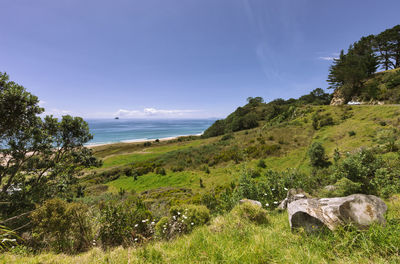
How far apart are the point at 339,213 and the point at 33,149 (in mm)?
12739

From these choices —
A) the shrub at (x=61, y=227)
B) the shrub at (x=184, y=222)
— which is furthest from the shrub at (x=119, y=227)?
the shrub at (x=184, y=222)

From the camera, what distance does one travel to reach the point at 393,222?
2648mm

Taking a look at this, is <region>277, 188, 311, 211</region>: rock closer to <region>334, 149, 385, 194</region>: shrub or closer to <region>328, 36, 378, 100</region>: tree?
<region>334, 149, 385, 194</region>: shrub

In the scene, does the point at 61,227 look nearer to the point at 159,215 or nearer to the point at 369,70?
the point at 159,215

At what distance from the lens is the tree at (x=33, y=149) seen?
5839 mm

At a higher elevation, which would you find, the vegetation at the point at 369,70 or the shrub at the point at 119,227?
the vegetation at the point at 369,70

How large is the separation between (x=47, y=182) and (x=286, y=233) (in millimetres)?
12370

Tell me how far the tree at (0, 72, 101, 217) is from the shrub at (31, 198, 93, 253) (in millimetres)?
4489

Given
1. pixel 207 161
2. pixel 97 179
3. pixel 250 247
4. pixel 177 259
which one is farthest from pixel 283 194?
pixel 97 179

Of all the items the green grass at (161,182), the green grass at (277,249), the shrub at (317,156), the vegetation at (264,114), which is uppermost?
the vegetation at (264,114)

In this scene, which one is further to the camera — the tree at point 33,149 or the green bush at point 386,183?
the tree at point 33,149

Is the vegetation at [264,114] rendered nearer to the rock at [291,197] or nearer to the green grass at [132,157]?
the green grass at [132,157]

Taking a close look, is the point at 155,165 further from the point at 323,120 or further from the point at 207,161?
the point at 323,120

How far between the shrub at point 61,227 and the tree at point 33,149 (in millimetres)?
4489
